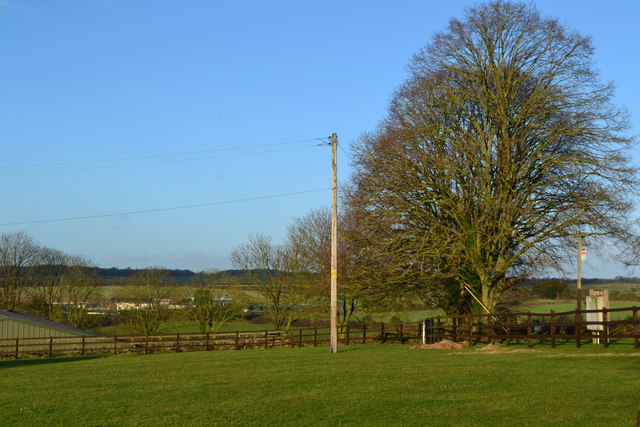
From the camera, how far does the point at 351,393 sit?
1475cm

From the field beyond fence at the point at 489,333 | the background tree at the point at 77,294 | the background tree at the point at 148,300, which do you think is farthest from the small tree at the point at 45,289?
the field beyond fence at the point at 489,333

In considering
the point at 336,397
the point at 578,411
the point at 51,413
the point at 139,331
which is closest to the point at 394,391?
the point at 336,397

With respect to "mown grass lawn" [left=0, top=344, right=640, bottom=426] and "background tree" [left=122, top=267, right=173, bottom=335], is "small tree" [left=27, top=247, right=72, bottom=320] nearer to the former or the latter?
"background tree" [left=122, top=267, right=173, bottom=335]

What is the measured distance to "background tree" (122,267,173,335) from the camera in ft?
209

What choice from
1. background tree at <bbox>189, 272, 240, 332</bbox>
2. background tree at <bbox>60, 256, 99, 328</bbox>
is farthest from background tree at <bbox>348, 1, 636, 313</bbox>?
background tree at <bbox>60, 256, 99, 328</bbox>

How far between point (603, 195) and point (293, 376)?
17.7 m

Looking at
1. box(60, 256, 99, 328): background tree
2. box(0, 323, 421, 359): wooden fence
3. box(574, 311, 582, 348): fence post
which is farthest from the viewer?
box(60, 256, 99, 328): background tree

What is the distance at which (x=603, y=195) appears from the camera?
98.5 feet

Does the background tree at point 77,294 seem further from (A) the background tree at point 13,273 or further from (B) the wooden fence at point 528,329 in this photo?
(B) the wooden fence at point 528,329

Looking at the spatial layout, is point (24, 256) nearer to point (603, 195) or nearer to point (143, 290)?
point (143, 290)

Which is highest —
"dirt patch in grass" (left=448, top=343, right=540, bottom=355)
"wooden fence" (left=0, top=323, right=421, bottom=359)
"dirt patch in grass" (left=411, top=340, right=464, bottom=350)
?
"dirt patch in grass" (left=448, top=343, right=540, bottom=355)

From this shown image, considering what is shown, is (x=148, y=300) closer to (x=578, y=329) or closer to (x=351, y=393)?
(x=578, y=329)

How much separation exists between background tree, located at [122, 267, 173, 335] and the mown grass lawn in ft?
135

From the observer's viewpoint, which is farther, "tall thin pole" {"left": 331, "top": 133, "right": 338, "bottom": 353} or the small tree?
the small tree
